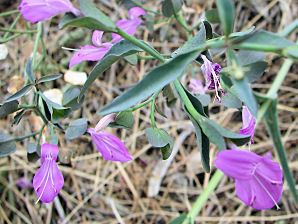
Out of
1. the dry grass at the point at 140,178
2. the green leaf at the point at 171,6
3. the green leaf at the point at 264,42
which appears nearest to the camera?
the green leaf at the point at 264,42

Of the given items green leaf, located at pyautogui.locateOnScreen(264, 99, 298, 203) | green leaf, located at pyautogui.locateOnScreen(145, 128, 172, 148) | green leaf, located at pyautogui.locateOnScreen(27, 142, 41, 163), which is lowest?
green leaf, located at pyautogui.locateOnScreen(27, 142, 41, 163)

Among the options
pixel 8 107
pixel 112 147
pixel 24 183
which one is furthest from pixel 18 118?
pixel 24 183

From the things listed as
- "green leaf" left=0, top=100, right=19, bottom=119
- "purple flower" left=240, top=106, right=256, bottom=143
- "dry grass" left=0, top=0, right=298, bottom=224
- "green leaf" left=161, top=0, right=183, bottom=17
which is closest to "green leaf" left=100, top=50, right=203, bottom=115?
"purple flower" left=240, top=106, right=256, bottom=143

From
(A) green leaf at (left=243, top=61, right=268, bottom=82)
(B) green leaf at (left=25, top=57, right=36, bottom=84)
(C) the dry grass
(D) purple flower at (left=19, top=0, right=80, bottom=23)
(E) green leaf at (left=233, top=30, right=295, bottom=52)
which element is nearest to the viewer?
(E) green leaf at (left=233, top=30, right=295, bottom=52)

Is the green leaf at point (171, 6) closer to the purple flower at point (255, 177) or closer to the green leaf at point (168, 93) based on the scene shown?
the green leaf at point (168, 93)

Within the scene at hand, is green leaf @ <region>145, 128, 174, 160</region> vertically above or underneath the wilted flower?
above

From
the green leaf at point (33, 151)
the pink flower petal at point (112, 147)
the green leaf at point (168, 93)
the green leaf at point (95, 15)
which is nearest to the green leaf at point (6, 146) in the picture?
the green leaf at point (33, 151)

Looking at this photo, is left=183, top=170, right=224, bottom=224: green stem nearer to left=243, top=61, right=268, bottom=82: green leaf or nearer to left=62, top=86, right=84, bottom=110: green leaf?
left=62, top=86, right=84, bottom=110: green leaf
